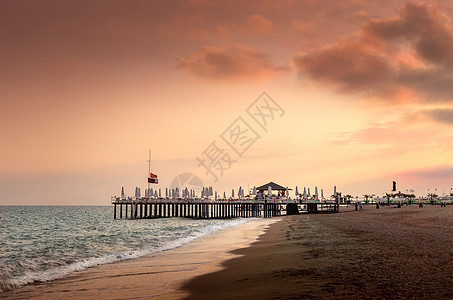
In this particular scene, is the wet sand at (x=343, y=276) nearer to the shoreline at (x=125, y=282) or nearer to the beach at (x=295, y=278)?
the beach at (x=295, y=278)

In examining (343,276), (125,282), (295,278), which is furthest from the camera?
(125,282)

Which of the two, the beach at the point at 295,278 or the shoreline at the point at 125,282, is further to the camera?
the shoreline at the point at 125,282

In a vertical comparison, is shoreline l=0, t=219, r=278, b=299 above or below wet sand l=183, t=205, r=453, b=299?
below

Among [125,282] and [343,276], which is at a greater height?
[343,276]

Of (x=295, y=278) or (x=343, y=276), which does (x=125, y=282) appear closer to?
(x=295, y=278)

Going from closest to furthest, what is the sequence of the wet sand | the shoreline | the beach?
the wet sand < the beach < the shoreline

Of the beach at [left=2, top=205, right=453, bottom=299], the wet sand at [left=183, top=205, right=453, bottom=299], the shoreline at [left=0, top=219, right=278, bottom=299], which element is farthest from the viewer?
the shoreline at [left=0, top=219, right=278, bottom=299]

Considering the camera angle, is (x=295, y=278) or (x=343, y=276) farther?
(x=295, y=278)

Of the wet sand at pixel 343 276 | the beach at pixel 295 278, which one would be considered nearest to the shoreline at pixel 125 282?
the beach at pixel 295 278

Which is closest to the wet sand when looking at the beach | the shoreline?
the beach

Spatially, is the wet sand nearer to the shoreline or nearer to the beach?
the beach

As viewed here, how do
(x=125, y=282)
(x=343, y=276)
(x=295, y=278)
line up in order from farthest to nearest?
(x=125, y=282)
(x=295, y=278)
(x=343, y=276)

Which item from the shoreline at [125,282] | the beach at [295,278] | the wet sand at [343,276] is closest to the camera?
the wet sand at [343,276]

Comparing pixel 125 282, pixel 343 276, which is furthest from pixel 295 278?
pixel 125 282
